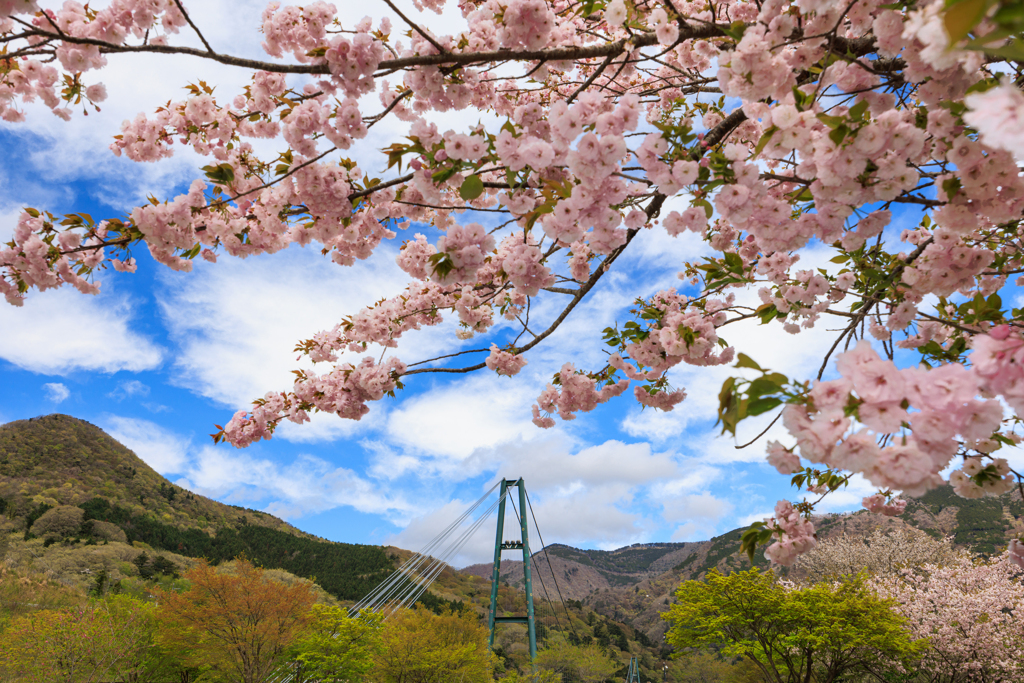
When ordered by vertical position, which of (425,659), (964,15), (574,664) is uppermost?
(964,15)

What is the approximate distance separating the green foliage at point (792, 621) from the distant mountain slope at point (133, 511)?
73.9 feet

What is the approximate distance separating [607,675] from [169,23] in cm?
2120

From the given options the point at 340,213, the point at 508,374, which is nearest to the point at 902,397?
the point at 340,213

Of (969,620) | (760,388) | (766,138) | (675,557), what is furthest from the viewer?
(675,557)

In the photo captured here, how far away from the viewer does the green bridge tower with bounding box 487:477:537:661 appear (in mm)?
13500

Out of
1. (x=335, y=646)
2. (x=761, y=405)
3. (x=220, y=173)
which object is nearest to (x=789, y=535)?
(x=761, y=405)

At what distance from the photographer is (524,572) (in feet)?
49.6

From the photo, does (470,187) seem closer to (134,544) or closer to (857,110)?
(857,110)

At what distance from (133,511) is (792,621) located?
39.1 m

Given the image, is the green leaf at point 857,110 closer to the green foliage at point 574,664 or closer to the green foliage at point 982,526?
the green foliage at point 574,664

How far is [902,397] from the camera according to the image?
0.87 meters

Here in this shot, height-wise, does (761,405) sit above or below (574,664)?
above

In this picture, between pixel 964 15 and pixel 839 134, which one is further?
pixel 839 134

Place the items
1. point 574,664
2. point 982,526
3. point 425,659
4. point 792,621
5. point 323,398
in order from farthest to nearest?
point 982,526, point 574,664, point 425,659, point 792,621, point 323,398
